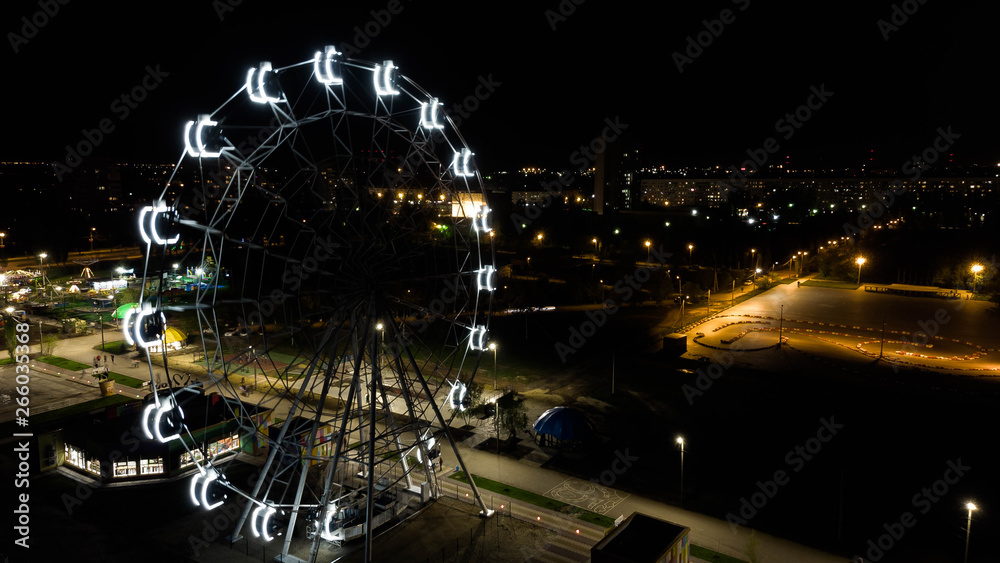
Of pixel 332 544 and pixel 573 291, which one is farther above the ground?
pixel 573 291

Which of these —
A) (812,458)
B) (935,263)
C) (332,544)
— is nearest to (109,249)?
(332,544)

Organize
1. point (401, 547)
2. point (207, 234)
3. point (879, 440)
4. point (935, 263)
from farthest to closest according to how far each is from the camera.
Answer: point (935, 263) → point (879, 440) → point (401, 547) → point (207, 234)

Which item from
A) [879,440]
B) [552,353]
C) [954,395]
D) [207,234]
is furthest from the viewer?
[552,353]

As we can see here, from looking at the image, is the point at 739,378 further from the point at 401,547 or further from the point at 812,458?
the point at 401,547

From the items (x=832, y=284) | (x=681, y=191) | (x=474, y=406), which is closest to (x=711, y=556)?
(x=474, y=406)

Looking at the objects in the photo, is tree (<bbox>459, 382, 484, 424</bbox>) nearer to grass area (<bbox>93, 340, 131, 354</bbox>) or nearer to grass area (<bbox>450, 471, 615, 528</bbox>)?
grass area (<bbox>450, 471, 615, 528</bbox>)

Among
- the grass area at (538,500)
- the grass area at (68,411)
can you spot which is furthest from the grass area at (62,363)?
the grass area at (538,500)
